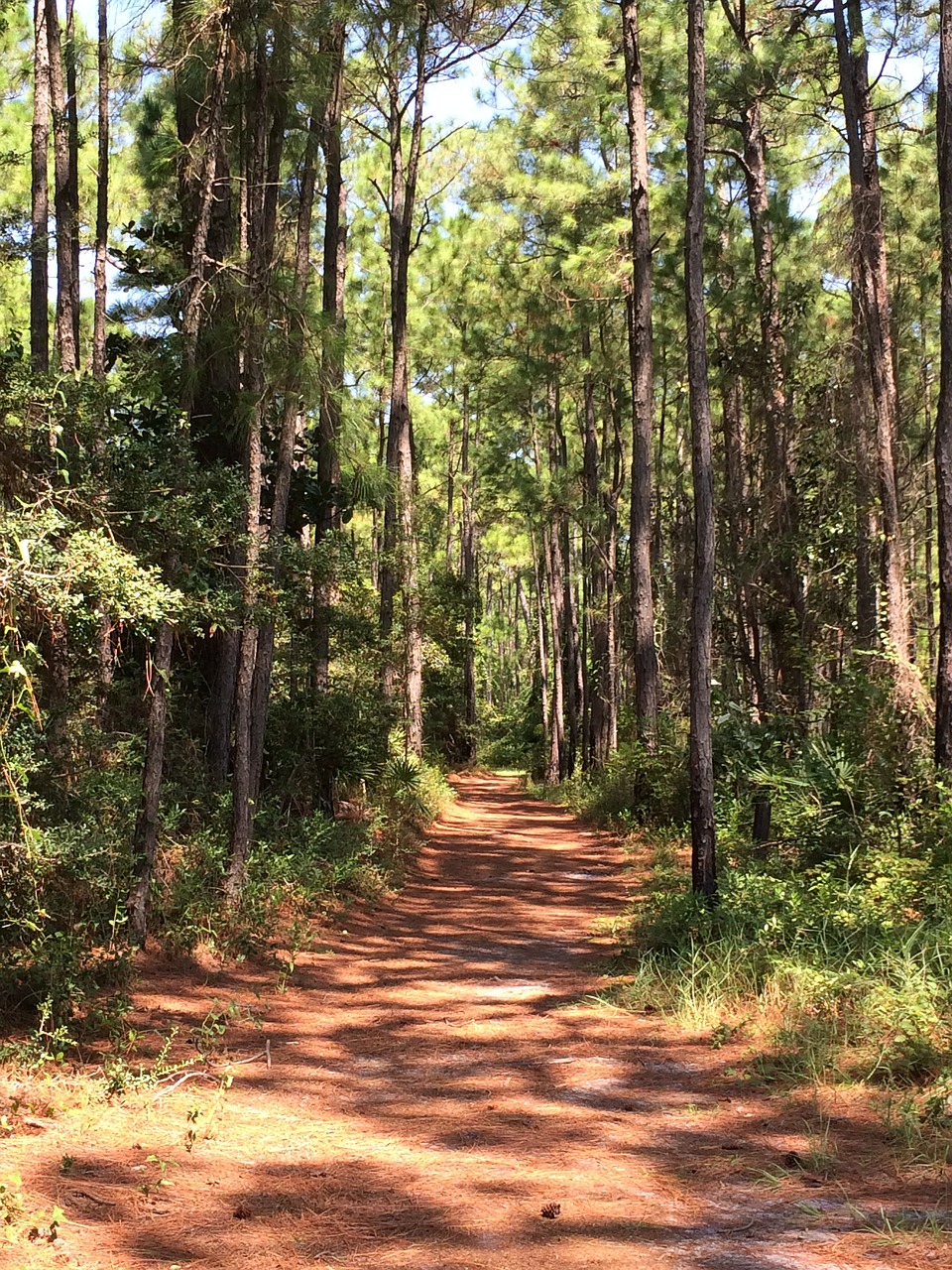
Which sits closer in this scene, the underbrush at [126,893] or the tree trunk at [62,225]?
the underbrush at [126,893]

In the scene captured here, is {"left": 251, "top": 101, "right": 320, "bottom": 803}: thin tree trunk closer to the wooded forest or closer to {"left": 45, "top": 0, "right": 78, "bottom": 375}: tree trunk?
the wooded forest

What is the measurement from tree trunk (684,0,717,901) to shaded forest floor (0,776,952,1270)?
1459mm

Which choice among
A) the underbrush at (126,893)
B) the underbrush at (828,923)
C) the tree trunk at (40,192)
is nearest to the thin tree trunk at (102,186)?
the tree trunk at (40,192)

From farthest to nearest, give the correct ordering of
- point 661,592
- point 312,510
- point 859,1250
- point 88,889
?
point 661,592 → point 312,510 → point 88,889 → point 859,1250

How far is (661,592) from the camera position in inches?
874

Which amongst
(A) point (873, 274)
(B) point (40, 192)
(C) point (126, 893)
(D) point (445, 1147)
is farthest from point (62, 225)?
(D) point (445, 1147)

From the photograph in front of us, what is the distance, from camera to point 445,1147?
15.0 ft

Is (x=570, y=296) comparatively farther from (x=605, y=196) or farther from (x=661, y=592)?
(x=661, y=592)

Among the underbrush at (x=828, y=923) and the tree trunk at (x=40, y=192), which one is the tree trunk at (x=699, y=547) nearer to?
the underbrush at (x=828, y=923)

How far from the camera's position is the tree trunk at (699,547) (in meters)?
8.10

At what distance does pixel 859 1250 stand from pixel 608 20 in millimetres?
17532

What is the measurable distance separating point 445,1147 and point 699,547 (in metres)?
5.19

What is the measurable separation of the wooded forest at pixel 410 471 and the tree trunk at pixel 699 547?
45mm

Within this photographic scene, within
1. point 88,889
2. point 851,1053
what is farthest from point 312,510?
point 851,1053
